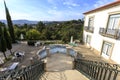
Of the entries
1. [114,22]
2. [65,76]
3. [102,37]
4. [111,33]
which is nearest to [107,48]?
[102,37]

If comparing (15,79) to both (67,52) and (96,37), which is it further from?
(96,37)

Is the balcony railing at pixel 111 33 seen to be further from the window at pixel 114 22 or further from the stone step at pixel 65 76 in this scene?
the stone step at pixel 65 76

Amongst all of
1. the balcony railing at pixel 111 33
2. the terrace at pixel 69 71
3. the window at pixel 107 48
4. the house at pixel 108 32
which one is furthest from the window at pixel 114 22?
the terrace at pixel 69 71

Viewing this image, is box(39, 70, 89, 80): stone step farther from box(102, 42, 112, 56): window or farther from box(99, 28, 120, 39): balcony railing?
box(102, 42, 112, 56): window

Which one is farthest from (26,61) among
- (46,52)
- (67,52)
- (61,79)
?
(61,79)

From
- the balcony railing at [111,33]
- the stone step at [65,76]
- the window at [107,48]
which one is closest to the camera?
the stone step at [65,76]

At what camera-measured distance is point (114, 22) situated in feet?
39.8

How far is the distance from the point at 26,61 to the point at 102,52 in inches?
418

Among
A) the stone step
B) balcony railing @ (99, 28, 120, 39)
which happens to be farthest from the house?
the stone step

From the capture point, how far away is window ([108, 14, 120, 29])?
1143cm

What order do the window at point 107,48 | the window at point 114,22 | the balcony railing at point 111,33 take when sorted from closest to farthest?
the balcony railing at point 111,33, the window at point 114,22, the window at point 107,48

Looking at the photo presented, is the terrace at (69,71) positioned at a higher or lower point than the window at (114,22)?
lower

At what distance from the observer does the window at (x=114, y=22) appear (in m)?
11.4

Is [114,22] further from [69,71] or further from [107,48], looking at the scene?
[69,71]
